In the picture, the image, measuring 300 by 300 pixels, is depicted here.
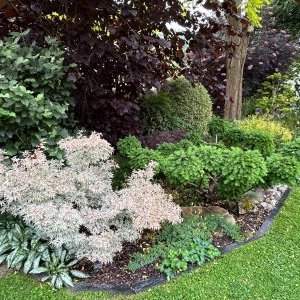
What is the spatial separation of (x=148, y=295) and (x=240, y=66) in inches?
153

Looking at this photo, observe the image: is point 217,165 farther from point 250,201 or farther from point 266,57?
point 266,57

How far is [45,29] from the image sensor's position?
3637 millimetres

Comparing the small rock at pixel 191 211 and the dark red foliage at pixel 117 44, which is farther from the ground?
the dark red foliage at pixel 117 44

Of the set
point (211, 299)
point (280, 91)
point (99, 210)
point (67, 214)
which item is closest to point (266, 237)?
point (211, 299)

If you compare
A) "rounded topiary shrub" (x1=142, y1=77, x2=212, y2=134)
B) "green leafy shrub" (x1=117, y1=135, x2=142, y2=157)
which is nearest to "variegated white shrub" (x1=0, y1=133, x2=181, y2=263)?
"green leafy shrub" (x1=117, y1=135, x2=142, y2=157)

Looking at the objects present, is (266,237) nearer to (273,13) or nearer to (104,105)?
(104,105)

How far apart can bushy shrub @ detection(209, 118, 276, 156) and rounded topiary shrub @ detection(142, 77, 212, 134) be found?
20 centimetres

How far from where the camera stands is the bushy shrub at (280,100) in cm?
641

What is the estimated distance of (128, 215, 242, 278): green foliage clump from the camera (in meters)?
2.76

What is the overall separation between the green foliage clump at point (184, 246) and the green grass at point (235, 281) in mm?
81

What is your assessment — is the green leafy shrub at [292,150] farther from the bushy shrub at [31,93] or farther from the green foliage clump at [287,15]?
the green foliage clump at [287,15]

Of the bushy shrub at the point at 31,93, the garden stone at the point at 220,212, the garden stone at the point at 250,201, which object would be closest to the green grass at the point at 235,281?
the garden stone at the point at 220,212

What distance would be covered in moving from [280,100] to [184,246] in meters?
4.41

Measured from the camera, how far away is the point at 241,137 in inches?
159
